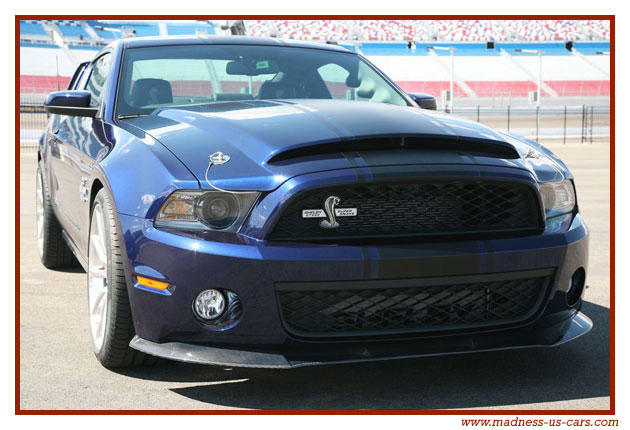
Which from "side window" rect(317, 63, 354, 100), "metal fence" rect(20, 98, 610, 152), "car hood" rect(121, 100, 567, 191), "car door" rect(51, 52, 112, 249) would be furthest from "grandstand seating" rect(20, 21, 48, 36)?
"car hood" rect(121, 100, 567, 191)

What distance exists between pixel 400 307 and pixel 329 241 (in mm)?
381

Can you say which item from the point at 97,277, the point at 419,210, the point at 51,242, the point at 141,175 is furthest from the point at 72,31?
the point at 419,210

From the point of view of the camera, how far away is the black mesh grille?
3.11 metres

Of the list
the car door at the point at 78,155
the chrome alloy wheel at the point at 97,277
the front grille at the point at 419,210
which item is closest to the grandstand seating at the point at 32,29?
the car door at the point at 78,155

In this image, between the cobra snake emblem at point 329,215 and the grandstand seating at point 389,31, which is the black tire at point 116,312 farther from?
the grandstand seating at point 389,31

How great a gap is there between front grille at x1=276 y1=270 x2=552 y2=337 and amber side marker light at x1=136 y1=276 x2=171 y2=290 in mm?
444

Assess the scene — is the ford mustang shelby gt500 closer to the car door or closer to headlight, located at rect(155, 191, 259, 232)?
headlight, located at rect(155, 191, 259, 232)

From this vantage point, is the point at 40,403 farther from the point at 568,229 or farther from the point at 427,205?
the point at 568,229

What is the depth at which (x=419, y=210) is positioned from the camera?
127 inches

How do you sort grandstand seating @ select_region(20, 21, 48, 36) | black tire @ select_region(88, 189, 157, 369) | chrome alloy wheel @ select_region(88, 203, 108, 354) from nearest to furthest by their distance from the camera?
1. black tire @ select_region(88, 189, 157, 369)
2. chrome alloy wheel @ select_region(88, 203, 108, 354)
3. grandstand seating @ select_region(20, 21, 48, 36)

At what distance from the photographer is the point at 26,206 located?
9.91 meters
